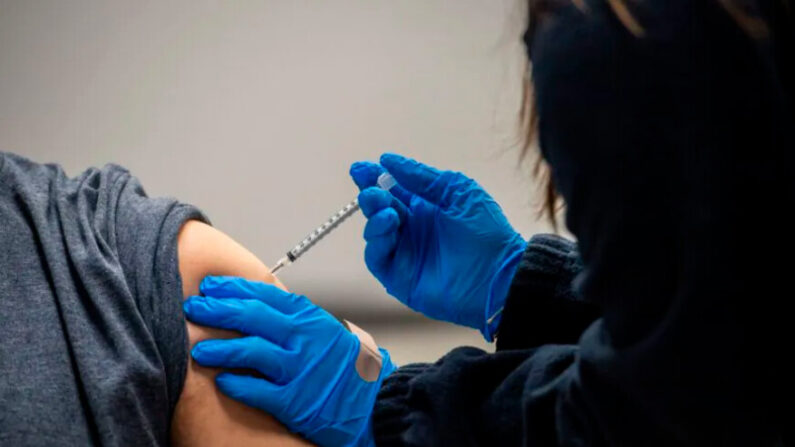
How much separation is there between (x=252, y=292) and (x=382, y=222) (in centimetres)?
22

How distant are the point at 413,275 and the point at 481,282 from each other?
0.11 meters

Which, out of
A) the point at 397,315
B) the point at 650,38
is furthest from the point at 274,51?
the point at 650,38

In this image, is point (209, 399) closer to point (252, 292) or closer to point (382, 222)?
point (252, 292)

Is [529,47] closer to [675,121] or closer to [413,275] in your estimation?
[675,121]

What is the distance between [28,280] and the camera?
0.92m

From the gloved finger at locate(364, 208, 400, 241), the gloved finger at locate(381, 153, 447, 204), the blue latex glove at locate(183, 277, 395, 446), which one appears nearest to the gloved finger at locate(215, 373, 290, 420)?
the blue latex glove at locate(183, 277, 395, 446)

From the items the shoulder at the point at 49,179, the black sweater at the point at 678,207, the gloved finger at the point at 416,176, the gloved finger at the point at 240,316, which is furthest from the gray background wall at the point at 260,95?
the black sweater at the point at 678,207

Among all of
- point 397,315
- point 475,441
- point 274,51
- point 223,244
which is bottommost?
point 397,315

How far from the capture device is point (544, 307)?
1.10 metres

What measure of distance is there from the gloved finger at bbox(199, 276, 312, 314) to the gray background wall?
0.75 m

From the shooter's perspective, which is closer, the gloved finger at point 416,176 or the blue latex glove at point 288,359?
the blue latex glove at point 288,359

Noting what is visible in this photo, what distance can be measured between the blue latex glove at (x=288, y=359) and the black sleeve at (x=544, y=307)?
21 centimetres

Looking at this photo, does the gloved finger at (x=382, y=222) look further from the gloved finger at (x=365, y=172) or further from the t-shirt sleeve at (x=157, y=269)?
the t-shirt sleeve at (x=157, y=269)

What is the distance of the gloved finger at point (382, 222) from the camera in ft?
3.91
